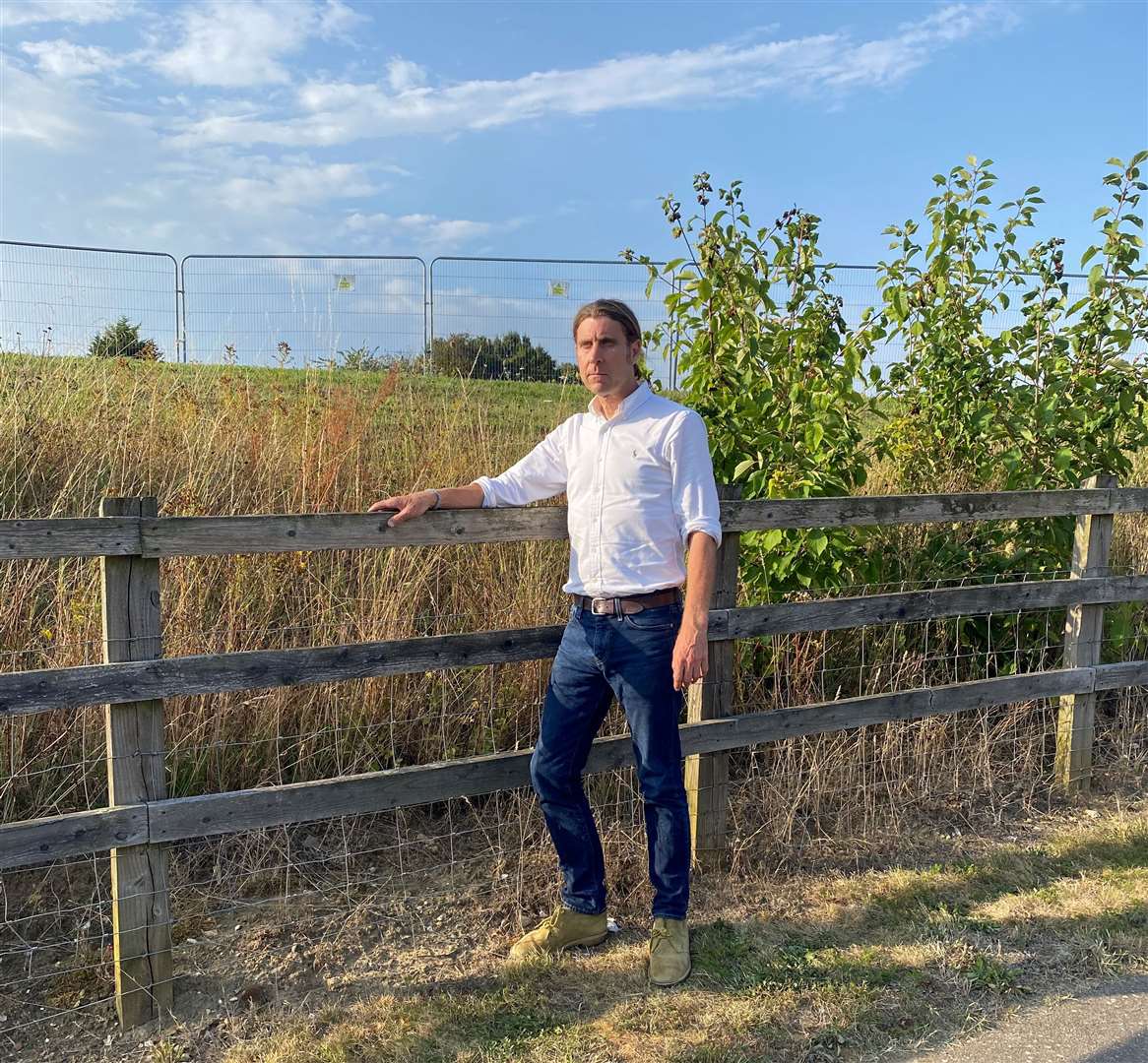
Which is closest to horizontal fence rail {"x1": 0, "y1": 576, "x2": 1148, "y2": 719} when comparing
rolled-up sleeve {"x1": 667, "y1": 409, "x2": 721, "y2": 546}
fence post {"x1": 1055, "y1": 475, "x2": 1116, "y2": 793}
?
fence post {"x1": 1055, "y1": 475, "x2": 1116, "y2": 793}

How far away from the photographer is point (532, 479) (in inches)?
131

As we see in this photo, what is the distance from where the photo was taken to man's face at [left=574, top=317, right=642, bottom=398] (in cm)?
299

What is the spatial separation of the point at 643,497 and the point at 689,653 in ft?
1.68

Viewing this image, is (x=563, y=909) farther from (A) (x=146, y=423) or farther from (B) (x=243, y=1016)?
(A) (x=146, y=423)

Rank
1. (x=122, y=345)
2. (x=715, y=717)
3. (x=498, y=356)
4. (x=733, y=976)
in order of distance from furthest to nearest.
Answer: (x=498, y=356) → (x=122, y=345) → (x=715, y=717) → (x=733, y=976)

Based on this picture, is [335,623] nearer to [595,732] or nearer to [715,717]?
[595,732]

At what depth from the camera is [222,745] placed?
379cm

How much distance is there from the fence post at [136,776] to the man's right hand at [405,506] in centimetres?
71

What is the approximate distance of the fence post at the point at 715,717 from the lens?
12.3 ft

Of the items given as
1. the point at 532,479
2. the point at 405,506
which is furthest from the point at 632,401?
the point at 405,506

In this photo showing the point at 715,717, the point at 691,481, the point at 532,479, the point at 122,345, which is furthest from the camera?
the point at 122,345

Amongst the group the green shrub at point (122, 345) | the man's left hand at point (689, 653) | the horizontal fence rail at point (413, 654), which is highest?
the green shrub at point (122, 345)

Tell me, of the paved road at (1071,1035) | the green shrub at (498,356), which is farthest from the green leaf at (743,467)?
the green shrub at (498,356)

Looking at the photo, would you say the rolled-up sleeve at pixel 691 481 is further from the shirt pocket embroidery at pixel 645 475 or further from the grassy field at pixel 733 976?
the grassy field at pixel 733 976
